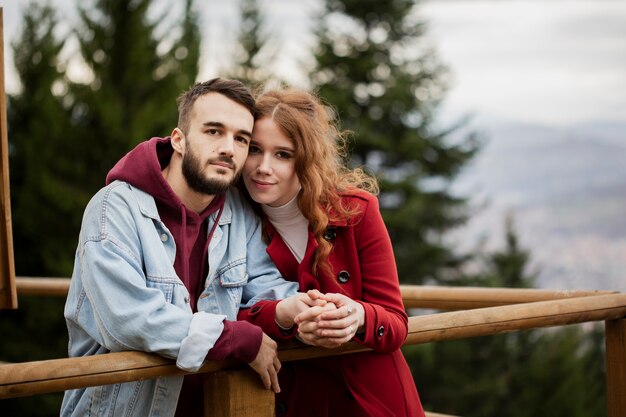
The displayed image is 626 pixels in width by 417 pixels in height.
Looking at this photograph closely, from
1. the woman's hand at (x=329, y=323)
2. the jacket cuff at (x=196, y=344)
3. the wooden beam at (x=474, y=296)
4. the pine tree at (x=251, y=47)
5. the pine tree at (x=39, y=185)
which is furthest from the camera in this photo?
the pine tree at (x=251, y=47)

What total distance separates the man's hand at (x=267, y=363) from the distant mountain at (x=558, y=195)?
19.4 m

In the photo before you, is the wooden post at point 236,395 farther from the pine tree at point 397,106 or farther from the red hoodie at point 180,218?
the pine tree at point 397,106

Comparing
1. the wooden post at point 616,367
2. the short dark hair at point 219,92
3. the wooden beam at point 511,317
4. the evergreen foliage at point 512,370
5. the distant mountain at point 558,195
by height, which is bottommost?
the evergreen foliage at point 512,370

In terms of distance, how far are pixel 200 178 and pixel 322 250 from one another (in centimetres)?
45

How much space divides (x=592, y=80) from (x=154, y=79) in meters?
41.4

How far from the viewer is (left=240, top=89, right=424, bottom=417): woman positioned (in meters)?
2.67

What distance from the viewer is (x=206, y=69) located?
774 inches

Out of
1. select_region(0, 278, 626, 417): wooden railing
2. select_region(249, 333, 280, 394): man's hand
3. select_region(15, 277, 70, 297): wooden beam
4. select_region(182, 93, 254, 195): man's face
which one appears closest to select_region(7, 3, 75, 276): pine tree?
select_region(15, 277, 70, 297): wooden beam

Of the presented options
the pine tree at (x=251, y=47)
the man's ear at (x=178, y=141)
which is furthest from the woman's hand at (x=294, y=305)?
the pine tree at (x=251, y=47)

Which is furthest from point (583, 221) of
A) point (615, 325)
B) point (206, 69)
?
point (615, 325)

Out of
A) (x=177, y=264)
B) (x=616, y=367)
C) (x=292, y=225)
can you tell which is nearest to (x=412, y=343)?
(x=292, y=225)

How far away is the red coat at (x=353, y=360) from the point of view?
105 inches

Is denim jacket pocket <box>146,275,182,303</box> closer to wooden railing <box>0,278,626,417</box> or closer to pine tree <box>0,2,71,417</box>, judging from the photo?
wooden railing <box>0,278,626,417</box>

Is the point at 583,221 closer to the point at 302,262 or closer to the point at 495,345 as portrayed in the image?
the point at 495,345
